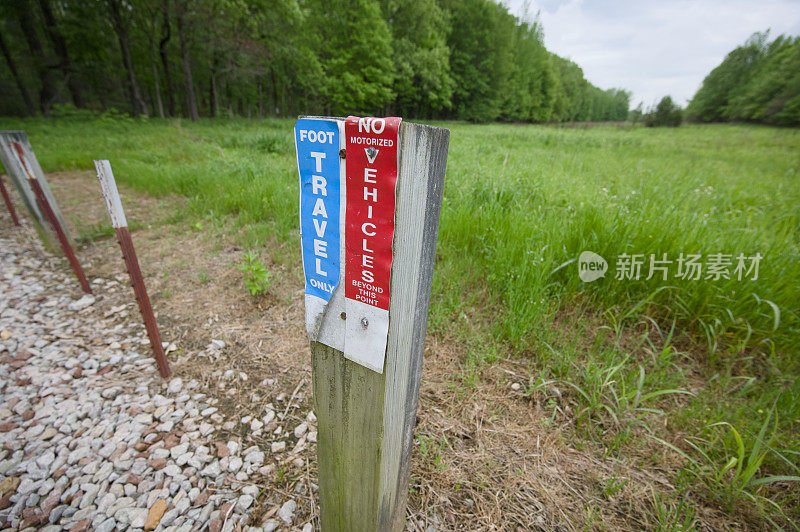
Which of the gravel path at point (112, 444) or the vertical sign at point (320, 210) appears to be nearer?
the vertical sign at point (320, 210)

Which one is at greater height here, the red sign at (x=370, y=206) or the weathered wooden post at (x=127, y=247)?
the red sign at (x=370, y=206)

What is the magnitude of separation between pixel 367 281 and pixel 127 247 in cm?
202

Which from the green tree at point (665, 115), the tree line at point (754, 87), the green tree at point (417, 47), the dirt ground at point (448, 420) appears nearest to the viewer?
the dirt ground at point (448, 420)

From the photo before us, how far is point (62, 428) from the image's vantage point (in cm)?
186

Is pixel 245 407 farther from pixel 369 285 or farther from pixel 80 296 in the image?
pixel 80 296

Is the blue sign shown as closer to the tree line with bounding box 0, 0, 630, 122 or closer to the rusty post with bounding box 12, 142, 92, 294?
the rusty post with bounding box 12, 142, 92, 294

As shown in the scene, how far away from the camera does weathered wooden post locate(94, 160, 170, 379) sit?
182cm

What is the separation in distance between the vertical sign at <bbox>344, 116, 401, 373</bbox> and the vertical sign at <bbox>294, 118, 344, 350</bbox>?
0.13 feet

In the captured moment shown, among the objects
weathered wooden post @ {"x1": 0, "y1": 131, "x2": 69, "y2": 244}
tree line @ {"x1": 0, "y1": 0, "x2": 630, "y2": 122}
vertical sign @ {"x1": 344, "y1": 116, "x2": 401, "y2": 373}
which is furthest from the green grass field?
tree line @ {"x1": 0, "y1": 0, "x2": 630, "y2": 122}

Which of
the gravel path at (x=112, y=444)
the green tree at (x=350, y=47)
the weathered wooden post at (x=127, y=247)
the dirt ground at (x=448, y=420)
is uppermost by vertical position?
the green tree at (x=350, y=47)

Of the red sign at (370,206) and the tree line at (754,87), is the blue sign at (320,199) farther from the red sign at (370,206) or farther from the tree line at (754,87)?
the tree line at (754,87)

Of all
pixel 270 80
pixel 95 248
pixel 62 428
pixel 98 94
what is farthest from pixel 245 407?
pixel 98 94

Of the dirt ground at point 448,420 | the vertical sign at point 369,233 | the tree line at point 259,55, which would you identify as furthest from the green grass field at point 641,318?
the tree line at point 259,55

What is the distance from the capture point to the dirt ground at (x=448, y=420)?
4.70 feet
